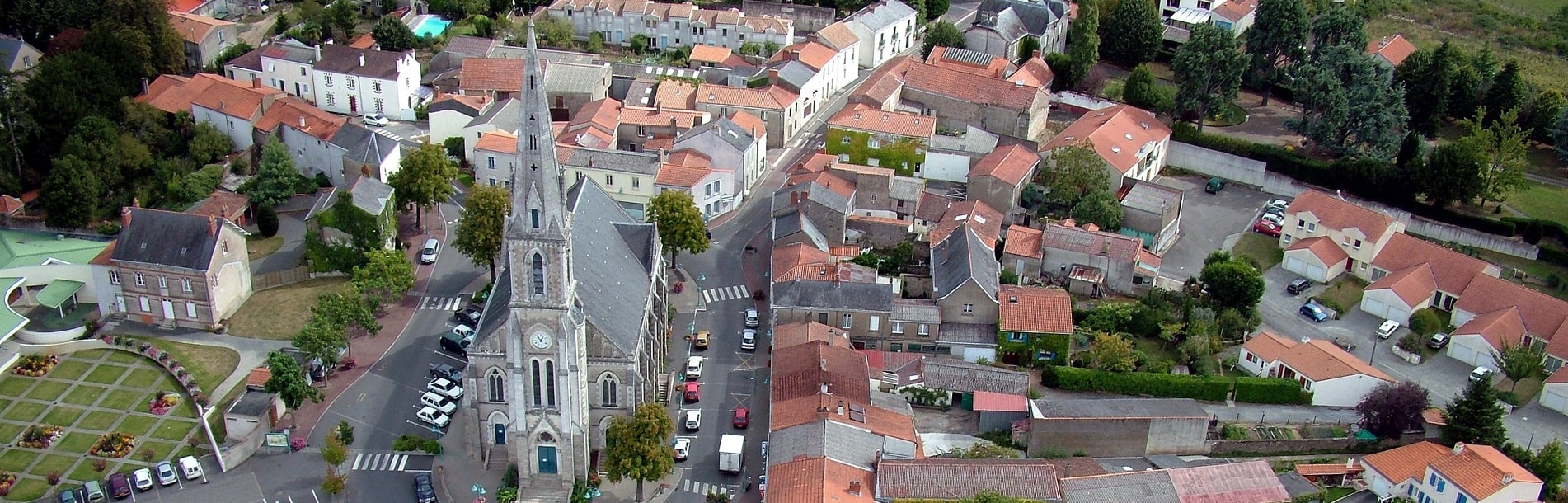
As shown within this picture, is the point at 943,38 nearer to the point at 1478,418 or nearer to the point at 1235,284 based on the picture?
the point at 1235,284

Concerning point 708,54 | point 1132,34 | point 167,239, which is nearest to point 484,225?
point 167,239

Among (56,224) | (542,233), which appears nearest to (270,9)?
(56,224)

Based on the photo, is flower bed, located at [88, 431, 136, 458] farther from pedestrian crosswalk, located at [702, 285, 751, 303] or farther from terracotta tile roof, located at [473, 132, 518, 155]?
terracotta tile roof, located at [473, 132, 518, 155]

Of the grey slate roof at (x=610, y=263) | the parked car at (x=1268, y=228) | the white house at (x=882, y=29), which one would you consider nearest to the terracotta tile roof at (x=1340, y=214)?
the parked car at (x=1268, y=228)

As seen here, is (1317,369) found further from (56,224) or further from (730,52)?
(56,224)

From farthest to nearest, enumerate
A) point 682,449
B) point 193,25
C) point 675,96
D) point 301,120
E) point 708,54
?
point 193,25 < point 708,54 < point 675,96 < point 301,120 < point 682,449

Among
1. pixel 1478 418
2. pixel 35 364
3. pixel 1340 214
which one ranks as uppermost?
pixel 1340 214

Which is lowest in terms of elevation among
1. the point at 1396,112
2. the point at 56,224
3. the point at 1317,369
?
the point at 56,224
